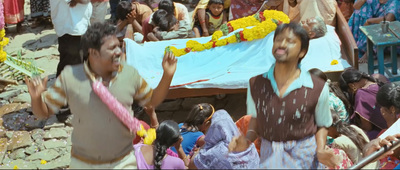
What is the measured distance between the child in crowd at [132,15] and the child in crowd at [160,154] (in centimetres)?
380

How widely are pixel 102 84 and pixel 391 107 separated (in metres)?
2.46

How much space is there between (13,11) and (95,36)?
22.1 feet

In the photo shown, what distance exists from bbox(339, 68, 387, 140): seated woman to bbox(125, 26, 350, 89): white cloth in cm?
75

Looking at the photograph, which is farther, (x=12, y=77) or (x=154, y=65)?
(x=12, y=77)

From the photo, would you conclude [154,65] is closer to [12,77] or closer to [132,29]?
[132,29]

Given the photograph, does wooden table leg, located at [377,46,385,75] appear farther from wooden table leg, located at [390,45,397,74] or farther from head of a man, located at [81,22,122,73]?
head of a man, located at [81,22,122,73]

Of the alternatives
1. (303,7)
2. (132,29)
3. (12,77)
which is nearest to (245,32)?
(303,7)

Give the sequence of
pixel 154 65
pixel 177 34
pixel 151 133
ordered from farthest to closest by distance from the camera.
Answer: pixel 177 34, pixel 154 65, pixel 151 133

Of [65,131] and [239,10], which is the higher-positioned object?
[239,10]

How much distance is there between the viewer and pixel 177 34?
7.68 m

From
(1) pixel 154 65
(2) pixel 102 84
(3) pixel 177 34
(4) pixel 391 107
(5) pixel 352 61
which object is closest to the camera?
(2) pixel 102 84

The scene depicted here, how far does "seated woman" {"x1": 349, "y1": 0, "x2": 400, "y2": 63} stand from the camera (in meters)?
7.34

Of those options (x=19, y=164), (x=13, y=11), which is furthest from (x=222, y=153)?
(x=13, y=11)

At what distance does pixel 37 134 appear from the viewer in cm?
662
